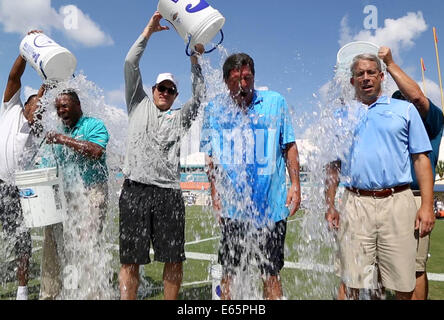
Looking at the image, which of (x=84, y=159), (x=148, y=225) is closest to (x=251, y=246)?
(x=148, y=225)

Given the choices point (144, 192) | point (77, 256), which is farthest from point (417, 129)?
point (77, 256)

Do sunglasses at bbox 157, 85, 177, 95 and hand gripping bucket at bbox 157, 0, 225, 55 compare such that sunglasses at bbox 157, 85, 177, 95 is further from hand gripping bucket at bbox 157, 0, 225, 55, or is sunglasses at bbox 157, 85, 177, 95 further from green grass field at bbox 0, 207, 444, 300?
green grass field at bbox 0, 207, 444, 300

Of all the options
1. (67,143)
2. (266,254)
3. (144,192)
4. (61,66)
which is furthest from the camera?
(61,66)

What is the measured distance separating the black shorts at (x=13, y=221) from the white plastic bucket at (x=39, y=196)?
62cm

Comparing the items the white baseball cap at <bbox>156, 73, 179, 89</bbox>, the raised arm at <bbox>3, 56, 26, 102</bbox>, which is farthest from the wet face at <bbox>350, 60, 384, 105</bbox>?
A: the raised arm at <bbox>3, 56, 26, 102</bbox>

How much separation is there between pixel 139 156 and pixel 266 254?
1.20 m

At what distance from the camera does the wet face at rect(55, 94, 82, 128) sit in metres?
3.26

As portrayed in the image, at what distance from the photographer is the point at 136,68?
2965mm

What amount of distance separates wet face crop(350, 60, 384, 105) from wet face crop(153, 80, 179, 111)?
143cm

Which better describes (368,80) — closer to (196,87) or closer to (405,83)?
(405,83)

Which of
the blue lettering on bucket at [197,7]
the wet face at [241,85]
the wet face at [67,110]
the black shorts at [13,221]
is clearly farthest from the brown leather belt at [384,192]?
the black shorts at [13,221]

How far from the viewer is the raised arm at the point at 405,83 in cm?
253

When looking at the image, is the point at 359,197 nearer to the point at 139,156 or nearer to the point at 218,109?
the point at 218,109

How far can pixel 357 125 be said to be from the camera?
2.54 meters
